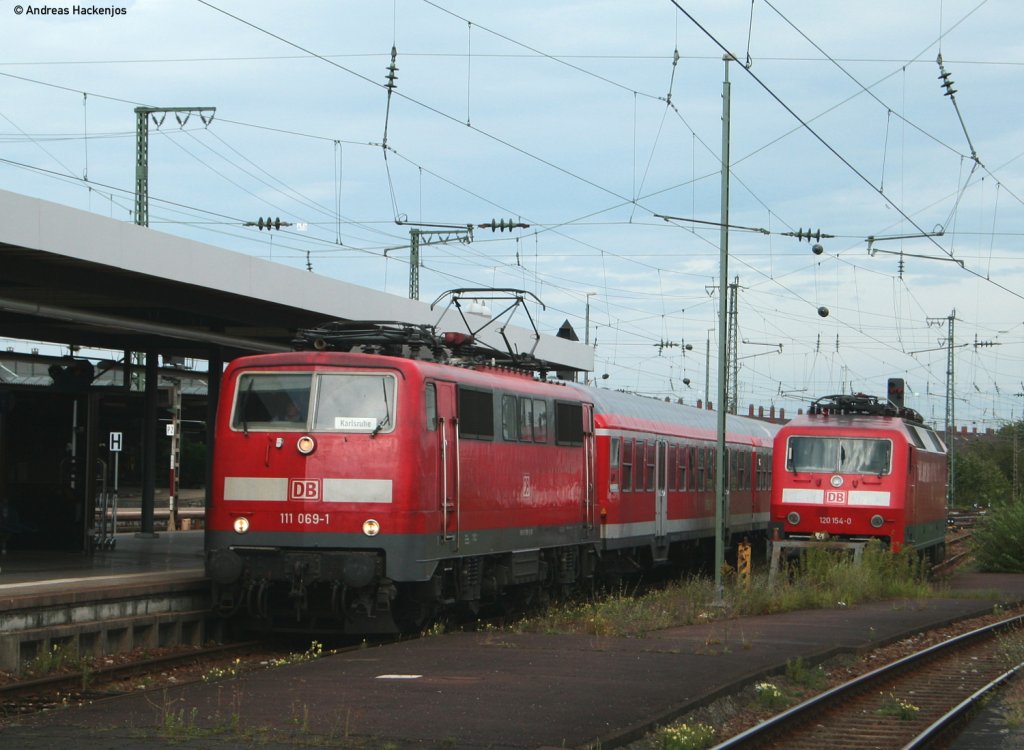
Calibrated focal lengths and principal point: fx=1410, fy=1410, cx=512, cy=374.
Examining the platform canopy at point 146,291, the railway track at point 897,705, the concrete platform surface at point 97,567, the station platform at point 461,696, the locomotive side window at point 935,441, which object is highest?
the platform canopy at point 146,291

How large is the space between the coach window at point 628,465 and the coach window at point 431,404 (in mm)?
8558

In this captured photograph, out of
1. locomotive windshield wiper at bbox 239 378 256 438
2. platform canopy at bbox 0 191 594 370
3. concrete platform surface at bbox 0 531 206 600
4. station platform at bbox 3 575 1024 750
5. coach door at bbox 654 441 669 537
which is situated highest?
platform canopy at bbox 0 191 594 370

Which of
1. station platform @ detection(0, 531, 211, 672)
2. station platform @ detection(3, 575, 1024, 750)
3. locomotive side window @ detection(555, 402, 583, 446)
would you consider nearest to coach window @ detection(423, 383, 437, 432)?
station platform @ detection(3, 575, 1024, 750)

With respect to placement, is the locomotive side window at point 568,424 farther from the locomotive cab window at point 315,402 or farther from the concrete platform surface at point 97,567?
the concrete platform surface at point 97,567

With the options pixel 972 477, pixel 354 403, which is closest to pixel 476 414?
pixel 354 403

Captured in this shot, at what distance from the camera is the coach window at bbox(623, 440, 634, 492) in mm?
24219

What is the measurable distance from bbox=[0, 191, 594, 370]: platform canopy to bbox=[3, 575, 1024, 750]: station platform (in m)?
5.69

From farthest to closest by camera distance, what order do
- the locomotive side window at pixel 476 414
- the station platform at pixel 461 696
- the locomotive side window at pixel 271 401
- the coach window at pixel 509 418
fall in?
the coach window at pixel 509 418, the locomotive side window at pixel 476 414, the locomotive side window at pixel 271 401, the station platform at pixel 461 696

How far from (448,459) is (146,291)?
810 centimetres

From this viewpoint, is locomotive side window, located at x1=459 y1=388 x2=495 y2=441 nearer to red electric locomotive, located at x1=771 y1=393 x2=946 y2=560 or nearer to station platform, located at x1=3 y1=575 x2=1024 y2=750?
station platform, located at x1=3 y1=575 x2=1024 y2=750

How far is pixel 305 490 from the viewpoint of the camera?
614 inches

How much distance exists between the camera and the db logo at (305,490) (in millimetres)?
15562

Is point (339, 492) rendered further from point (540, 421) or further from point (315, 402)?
point (540, 421)

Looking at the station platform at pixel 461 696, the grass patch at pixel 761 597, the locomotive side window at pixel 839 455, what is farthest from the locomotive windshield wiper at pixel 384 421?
the locomotive side window at pixel 839 455
